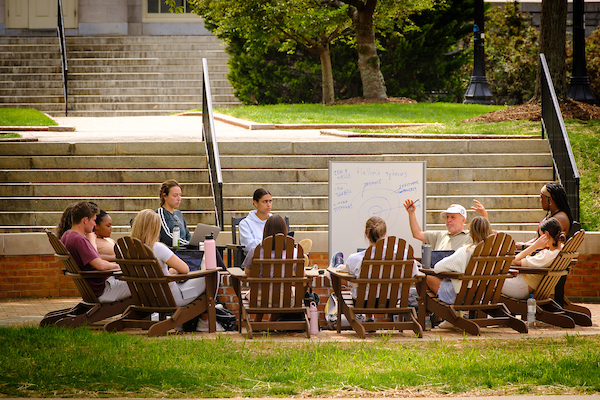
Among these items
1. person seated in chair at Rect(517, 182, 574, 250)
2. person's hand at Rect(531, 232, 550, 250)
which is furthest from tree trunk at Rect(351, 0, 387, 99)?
person's hand at Rect(531, 232, 550, 250)

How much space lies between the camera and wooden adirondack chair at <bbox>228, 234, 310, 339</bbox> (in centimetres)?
757

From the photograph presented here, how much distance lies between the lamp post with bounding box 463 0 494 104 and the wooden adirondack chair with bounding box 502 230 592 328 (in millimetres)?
15869

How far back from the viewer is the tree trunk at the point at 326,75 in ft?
76.1

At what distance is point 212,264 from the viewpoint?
7918 mm

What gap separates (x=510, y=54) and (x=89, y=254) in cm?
2304

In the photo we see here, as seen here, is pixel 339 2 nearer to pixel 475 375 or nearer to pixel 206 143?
pixel 206 143

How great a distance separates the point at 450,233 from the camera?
8883 mm

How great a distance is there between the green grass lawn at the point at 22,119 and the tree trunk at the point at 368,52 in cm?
905

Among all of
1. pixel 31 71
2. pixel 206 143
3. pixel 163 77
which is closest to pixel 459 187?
pixel 206 143

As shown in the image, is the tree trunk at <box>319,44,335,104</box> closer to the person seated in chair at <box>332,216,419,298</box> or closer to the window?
the window

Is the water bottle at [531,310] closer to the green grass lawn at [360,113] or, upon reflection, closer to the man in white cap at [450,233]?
the man in white cap at [450,233]

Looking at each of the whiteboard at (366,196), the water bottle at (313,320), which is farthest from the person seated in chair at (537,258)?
the water bottle at (313,320)

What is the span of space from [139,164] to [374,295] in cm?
638

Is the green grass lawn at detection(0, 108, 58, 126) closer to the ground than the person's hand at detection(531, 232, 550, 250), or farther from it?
farther from it
